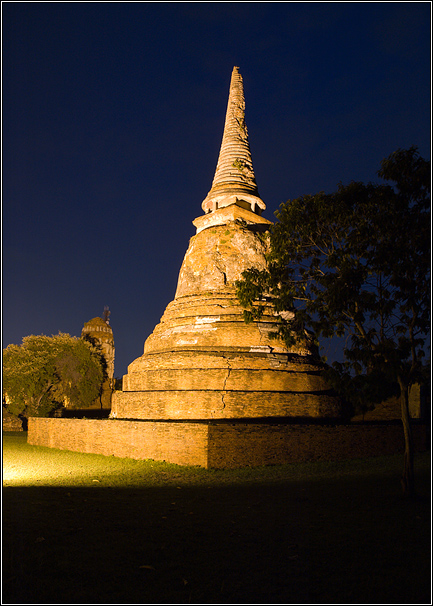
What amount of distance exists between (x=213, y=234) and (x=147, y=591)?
Result: 15324 millimetres

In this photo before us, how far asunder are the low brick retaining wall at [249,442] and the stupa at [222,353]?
142 centimetres

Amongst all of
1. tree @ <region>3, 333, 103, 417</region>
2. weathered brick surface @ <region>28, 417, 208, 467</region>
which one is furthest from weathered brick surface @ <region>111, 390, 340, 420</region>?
tree @ <region>3, 333, 103, 417</region>

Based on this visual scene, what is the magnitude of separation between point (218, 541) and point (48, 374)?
2628 centimetres

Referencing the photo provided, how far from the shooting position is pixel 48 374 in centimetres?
2969

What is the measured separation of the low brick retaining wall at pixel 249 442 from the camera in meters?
11.6

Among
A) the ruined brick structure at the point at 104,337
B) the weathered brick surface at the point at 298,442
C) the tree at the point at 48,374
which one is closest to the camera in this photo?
the weathered brick surface at the point at 298,442

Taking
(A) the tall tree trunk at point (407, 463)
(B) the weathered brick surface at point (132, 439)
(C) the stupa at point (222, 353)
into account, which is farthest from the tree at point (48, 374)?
(A) the tall tree trunk at point (407, 463)

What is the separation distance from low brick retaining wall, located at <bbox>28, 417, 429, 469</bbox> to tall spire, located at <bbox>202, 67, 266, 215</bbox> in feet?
35.4

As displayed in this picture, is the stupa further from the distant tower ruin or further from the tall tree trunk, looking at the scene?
the distant tower ruin

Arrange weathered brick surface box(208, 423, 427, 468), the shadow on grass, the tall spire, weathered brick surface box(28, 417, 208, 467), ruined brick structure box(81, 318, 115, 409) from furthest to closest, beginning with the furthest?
ruined brick structure box(81, 318, 115, 409) → the tall spire → weathered brick surface box(28, 417, 208, 467) → weathered brick surface box(208, 423, 427, 468) → the shadow on grass

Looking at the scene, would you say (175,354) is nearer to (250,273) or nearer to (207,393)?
(207,393)

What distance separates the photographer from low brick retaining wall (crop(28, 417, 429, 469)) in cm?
1158

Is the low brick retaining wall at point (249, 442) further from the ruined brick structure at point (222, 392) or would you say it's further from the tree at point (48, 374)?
the tree at point (48, 374)

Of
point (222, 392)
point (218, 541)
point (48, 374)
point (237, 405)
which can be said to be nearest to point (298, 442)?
point (237, 405)
